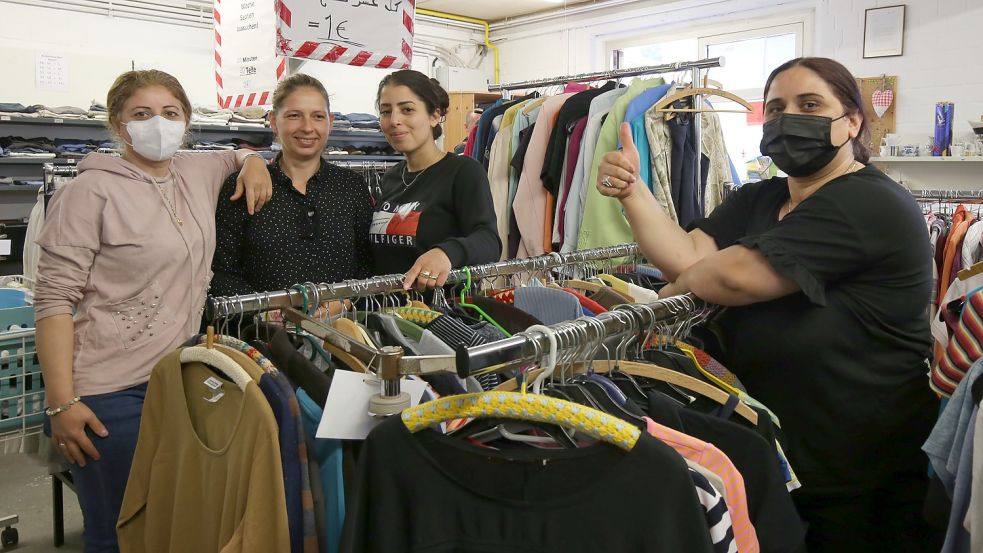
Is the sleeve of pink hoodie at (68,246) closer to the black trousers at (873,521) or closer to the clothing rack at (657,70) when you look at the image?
the black trousers at (873,521)

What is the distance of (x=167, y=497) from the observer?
1455mm

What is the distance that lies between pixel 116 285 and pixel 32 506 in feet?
6.43

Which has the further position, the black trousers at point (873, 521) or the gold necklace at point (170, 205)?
the gold necklace at point (170, 205)

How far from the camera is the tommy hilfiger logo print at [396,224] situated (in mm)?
2250

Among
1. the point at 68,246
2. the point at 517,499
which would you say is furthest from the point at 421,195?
the point at 517,499

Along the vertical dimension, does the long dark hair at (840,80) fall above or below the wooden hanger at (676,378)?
above

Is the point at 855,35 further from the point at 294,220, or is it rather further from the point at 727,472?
the point at 727,472

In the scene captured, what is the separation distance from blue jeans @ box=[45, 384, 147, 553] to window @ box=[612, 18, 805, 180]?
6591mm

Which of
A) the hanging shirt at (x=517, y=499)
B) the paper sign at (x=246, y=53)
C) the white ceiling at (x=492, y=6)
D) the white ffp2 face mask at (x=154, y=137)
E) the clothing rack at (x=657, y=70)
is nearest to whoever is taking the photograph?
the hanging shirt at (x=517, y=499)

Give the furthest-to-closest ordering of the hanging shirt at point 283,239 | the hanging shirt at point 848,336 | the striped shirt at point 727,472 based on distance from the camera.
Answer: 1. the hanging shirt at point 283,239
2. the hanging shirt at point 848,336
3. the striped shirt at point 727,472

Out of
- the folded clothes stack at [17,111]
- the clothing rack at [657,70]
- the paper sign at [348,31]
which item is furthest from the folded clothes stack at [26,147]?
the clothing rack at [657,70]

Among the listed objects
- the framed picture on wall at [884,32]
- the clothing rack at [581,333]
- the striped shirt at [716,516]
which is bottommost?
the striped shirt at [716,516]

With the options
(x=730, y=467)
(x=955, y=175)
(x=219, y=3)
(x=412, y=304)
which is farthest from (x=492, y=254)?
(x=955, y=175)

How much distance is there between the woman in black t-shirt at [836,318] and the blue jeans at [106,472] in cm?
136
